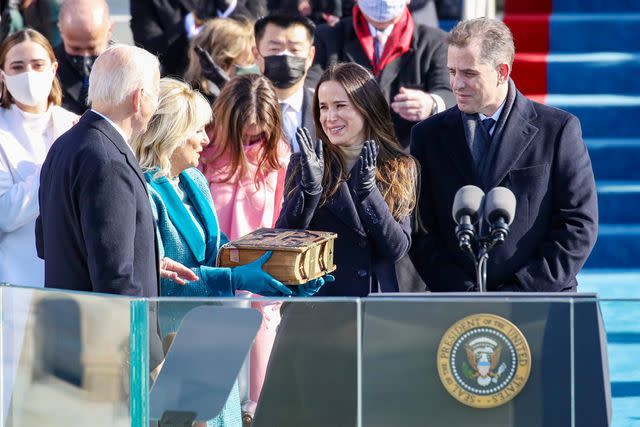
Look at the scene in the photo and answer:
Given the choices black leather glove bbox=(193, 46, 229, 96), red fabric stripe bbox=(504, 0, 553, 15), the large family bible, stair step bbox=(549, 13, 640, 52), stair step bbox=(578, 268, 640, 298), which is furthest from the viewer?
red fabric stripe bbox=(504, 0, 553, 15)

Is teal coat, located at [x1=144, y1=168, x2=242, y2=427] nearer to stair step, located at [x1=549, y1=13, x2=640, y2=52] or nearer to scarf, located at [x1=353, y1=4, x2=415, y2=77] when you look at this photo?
scarf, located at [x1=353, y1=4, x2=415, y2=77]

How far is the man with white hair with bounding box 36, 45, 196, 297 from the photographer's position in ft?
13.0

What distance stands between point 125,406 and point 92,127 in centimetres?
101

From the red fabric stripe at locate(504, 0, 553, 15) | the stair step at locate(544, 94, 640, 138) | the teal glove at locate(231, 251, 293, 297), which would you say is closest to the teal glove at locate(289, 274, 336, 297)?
the teal glove at locate(231, 251, 293, 297)

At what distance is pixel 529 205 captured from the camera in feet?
16.1

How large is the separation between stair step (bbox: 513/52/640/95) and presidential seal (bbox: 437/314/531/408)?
18.7 ft

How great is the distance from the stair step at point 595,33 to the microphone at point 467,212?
579cm

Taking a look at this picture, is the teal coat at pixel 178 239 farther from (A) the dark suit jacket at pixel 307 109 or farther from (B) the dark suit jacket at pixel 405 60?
(B) the dark suit jacket at pixel 405 60

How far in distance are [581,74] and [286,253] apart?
5.26 m

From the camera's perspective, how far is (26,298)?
12.4 ft

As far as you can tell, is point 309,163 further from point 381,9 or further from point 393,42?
point 381,9

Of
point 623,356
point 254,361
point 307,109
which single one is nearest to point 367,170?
point 254,361

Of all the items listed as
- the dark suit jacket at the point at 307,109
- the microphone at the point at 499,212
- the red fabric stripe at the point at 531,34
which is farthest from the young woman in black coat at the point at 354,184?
the red fabric stripe at the point at 531,34

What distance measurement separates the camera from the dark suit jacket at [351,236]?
4.88 m
